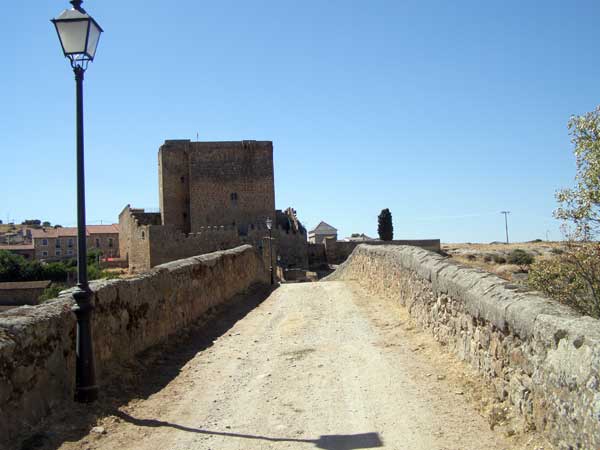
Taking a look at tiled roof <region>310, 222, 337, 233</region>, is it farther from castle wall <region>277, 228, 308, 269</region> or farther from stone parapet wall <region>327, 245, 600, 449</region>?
stone parapet wall <region>327, 245, 600, 449</region>

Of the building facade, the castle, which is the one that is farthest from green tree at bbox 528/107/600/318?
the building facade

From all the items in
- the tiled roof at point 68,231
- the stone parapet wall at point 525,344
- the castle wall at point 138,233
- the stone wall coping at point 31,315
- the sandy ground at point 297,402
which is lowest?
the sandy ground at point 297,402

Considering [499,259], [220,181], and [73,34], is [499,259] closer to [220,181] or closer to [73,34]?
[220,181]

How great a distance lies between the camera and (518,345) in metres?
4.68

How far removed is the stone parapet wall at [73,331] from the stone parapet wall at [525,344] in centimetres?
365

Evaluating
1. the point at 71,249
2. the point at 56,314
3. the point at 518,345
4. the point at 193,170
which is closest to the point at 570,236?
the point at 518,345

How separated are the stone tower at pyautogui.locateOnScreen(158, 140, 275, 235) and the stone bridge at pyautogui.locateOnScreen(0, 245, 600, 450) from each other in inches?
1468

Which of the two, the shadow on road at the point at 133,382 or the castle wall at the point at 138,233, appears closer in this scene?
the shadow on road at the point at 133,382

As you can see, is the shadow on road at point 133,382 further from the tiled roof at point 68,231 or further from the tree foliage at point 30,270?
the tiled roof at point 68,231

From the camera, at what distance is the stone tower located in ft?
152

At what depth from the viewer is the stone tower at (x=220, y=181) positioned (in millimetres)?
46438

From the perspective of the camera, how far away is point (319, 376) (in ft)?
21.9

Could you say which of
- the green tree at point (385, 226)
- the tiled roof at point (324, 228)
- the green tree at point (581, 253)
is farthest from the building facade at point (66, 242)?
the green tree at point (581, 253)

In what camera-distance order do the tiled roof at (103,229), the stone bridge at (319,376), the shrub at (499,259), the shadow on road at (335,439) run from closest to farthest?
the stone bridge at (319,376), the shadow on road at (335,439), the shrub at (499,259), the tiled roof at (103,229)
